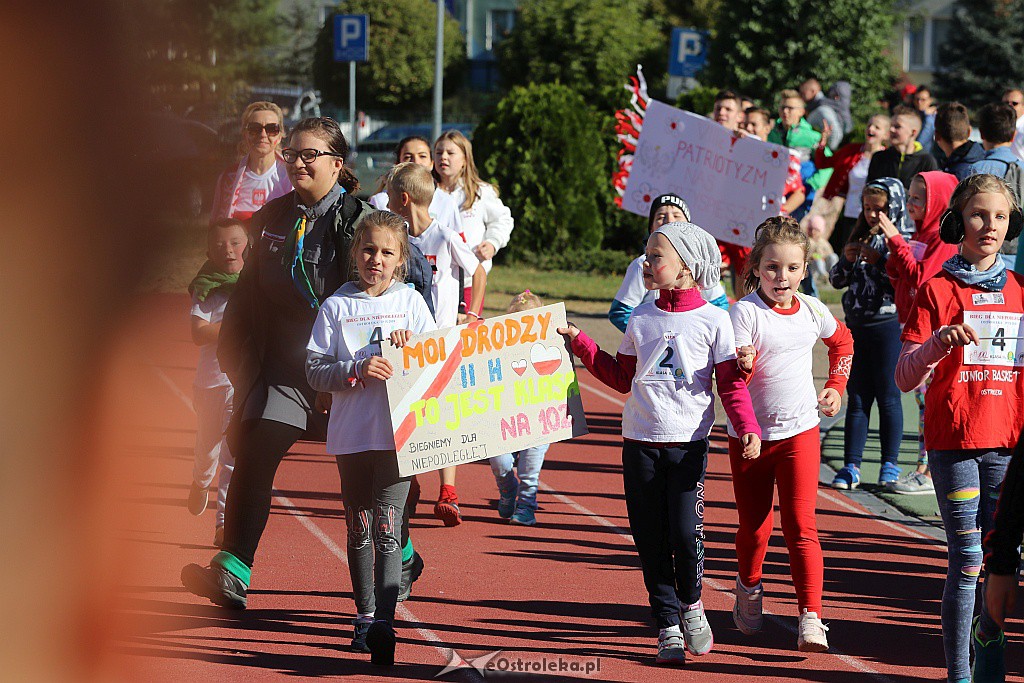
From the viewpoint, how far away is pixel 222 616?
515cm

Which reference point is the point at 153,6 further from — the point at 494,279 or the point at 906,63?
the point at 906,63

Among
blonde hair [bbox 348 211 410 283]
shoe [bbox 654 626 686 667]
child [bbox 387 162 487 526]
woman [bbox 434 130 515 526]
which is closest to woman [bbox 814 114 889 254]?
woman [bbox 434 130 515 526]

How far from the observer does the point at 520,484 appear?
6801 mm

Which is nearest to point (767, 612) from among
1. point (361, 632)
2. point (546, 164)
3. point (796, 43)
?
point (361, 632)

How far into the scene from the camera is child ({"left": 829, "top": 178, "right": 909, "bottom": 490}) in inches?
290

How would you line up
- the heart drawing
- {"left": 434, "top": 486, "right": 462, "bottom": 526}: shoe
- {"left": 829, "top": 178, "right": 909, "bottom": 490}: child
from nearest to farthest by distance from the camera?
the heart drawing, {"left": 434, "top": 486, "right": 462, "bottom": 526}: shoe, {"left": 829, "top": 178, "right": 909, "bottom": 490}: child

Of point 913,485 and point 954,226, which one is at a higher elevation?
point 954,226

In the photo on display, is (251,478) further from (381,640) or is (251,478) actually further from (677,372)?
(677,372)

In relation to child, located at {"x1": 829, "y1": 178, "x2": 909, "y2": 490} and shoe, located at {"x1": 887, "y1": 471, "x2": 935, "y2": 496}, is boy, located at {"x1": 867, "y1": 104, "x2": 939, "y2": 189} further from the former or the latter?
shoe, located at {"x1": 887, "y1": 471, "x2": 935, "y2": 496}

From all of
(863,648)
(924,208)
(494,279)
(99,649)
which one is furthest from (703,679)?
(494,279)

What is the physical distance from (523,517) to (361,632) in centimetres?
225

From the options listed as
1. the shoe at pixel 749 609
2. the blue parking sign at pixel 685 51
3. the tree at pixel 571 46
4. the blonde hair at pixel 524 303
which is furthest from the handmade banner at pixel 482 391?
the tree at pixel 571 46

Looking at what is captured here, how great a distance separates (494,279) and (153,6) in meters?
17.7

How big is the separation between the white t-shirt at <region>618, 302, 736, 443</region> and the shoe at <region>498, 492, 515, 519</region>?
2198 millimetres
